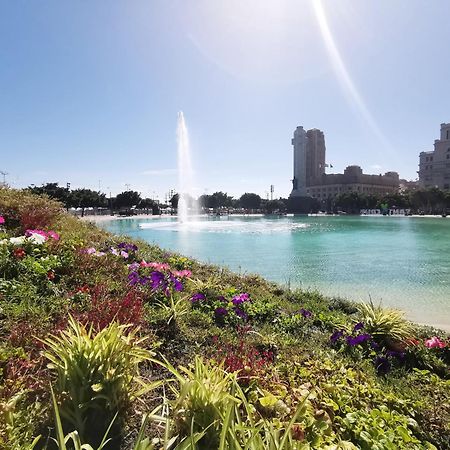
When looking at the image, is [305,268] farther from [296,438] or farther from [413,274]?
[296,438]

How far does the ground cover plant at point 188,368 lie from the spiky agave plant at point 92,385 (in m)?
0.01

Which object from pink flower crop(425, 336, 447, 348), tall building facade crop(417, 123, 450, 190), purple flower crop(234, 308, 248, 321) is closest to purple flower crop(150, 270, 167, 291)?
purple flower crop(234, 308, 248, 321)

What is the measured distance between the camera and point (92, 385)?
281 centimetres

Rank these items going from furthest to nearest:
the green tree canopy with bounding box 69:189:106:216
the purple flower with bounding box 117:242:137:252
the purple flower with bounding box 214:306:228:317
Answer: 1. the green tree canopy with bounding box 69:189:106:216
2. the purple flower with bounding box 117:242:137:252
3. the purple flower with bounding box 214:306:228:317

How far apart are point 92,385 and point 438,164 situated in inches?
7507

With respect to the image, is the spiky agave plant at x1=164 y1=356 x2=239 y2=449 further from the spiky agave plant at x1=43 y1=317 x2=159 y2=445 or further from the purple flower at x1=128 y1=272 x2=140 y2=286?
the purple flower at x1=128 y1=272 x2=140 y2=286

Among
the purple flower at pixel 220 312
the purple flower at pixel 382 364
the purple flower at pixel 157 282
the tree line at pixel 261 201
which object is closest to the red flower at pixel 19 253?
the purple flower at pixel 157 282

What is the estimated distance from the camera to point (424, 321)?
9.31m

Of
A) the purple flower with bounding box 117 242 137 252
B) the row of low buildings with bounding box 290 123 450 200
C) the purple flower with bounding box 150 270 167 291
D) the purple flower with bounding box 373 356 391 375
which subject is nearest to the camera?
the purple flower with bounding box 373 356 391 375

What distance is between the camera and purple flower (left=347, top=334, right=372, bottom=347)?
5289 millimetres

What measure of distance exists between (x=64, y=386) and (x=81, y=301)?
2.34 m

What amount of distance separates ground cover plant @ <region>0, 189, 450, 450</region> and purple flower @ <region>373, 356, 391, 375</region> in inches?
0.8

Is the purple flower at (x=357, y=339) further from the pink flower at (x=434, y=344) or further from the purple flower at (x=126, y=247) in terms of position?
the purple flower at (x=126, y=247)

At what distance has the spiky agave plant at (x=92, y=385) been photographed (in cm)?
279
